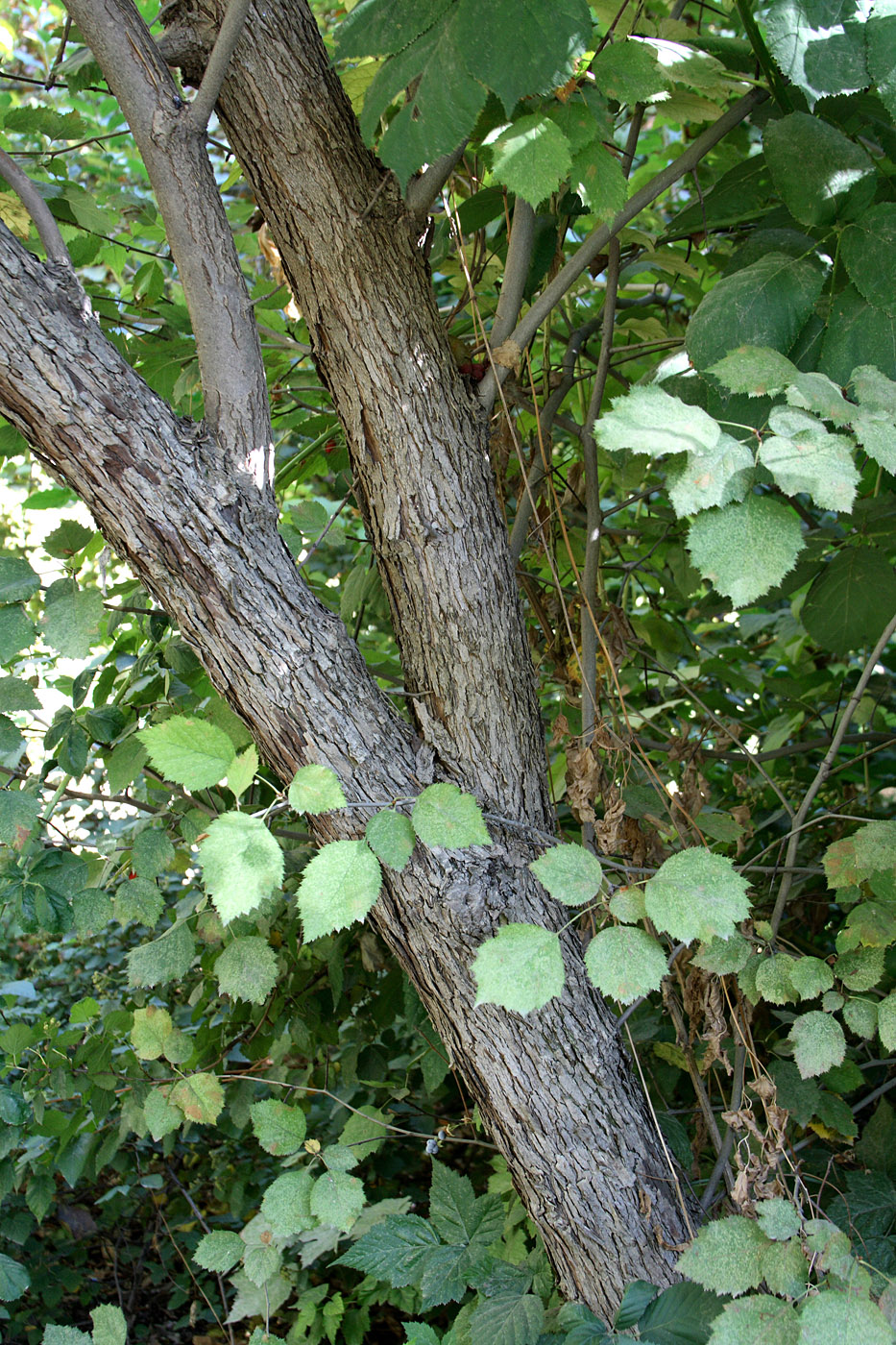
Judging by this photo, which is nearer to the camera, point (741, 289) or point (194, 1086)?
point (741, 289)

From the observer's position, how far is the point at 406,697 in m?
1.10

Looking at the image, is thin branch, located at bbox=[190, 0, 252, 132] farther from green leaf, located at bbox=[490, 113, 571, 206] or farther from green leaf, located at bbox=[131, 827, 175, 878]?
green leaf, located at bbox=[131, 827, 175, 878]

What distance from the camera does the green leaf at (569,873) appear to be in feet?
2.85

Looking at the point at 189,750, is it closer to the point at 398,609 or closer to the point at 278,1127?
the point at 398,609

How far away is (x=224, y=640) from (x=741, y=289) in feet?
2.04

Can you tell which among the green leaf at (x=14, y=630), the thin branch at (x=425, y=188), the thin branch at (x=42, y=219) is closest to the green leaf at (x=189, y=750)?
the green leaf at (x=14, y=630)

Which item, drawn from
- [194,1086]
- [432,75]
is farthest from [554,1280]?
[432,75]

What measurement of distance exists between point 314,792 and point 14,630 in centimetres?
41

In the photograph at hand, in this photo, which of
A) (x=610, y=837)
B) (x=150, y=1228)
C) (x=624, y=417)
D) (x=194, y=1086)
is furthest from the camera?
(x=150, y=1228)

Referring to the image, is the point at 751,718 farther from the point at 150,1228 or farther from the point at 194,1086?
the point at 150,1228

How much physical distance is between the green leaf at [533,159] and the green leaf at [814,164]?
0.21m

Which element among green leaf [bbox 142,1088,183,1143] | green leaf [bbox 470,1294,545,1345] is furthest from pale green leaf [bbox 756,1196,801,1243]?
green leaf [bbox 142,1088,183,1143]

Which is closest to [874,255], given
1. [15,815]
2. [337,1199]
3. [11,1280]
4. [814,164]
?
[814,164]

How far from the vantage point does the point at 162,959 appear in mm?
1101
